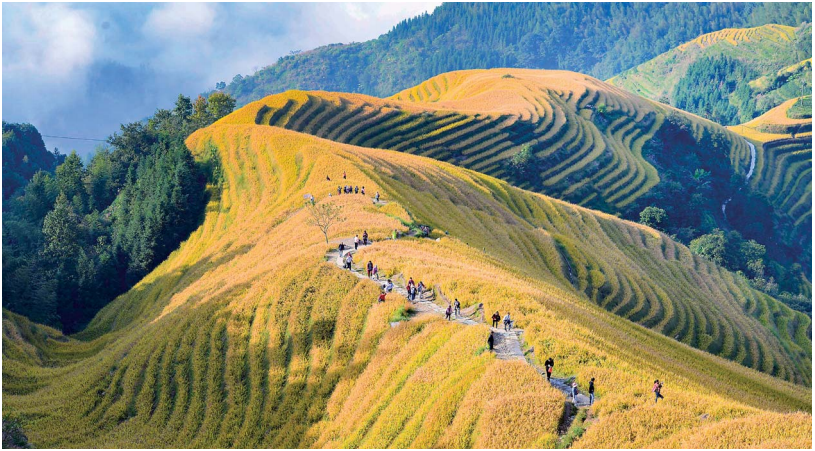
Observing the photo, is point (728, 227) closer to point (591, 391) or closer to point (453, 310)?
point (453, 310)

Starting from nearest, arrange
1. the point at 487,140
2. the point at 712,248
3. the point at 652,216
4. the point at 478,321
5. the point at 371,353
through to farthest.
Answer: the point at 478,321 → the point at 371,353 → the point at 712,248 → the point at 652,216 → the point at 487,140

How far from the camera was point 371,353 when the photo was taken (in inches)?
1553

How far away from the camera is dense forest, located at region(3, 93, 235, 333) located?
289 feet

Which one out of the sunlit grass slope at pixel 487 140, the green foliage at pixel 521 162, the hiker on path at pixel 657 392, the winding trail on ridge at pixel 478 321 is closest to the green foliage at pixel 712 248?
the sunlit grass slope at pixel 487 140

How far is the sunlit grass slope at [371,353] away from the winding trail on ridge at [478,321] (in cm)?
78

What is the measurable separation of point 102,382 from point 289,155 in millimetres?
57652

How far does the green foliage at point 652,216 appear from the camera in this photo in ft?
511

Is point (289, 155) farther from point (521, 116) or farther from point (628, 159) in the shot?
point (628, 159)

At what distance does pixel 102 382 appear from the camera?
48375 mm

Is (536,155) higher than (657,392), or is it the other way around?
(536,155)

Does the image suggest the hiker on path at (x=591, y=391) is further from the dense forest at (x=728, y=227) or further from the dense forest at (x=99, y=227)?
the dense forest at (x=728, y=227)

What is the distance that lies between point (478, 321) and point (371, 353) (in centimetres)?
706

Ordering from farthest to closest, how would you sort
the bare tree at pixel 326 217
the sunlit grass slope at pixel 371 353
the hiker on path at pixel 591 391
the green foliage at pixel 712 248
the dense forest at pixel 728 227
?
the dense forest at pixel 728 227
the green foliage at pixel 712 248
the bare tree at pixel 326 217
the sunlit grass slope at pixel 371 353
the hiker on path at pixel 591 391

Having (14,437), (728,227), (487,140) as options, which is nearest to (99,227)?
(14,437)
